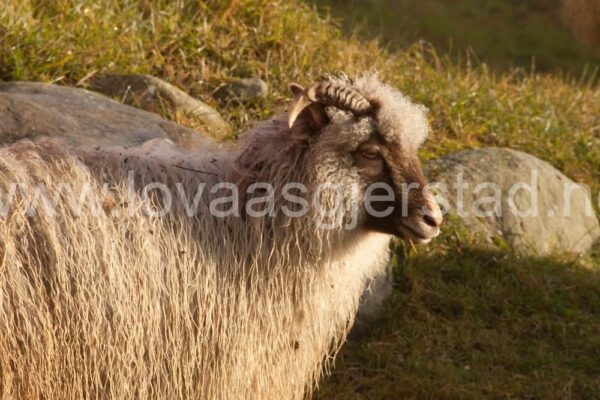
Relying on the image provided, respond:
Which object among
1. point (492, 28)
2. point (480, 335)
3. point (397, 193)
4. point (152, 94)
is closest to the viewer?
point (397, 193)

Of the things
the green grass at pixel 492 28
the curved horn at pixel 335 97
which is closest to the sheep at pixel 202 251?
the curved horn at pixel 335 97

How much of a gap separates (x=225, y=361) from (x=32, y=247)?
0.92m

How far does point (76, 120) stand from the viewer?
5309 mm

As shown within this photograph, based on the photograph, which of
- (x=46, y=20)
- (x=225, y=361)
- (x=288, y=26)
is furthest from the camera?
(x=288, y=26)

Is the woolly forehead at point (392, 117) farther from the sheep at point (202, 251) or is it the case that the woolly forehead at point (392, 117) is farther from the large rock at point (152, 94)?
the large rock at point (152, 94)

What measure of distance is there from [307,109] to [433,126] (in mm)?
3623

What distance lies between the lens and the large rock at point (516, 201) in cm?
665

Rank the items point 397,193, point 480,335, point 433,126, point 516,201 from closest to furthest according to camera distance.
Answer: point 397,193 < point 480,335 < point 516,201 < point 433,126

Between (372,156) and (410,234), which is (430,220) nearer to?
(410,234)

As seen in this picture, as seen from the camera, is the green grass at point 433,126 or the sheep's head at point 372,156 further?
the green grass at point 433,126

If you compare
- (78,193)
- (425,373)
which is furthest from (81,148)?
(425,373)

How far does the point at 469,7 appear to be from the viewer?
13.6 m

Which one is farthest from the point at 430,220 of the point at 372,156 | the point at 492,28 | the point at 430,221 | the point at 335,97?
the point at 492,28

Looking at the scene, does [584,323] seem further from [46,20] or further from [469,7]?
[469,7]
